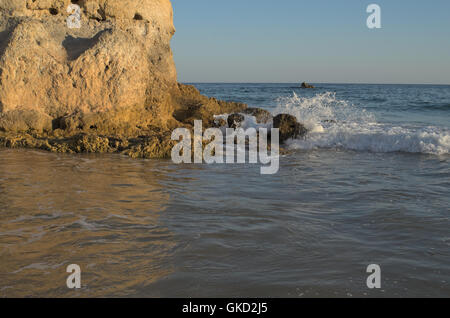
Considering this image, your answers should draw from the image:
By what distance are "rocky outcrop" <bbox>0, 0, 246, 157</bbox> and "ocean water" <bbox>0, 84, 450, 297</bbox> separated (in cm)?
112

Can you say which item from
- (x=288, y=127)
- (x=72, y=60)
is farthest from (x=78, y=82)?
(x=288, y=127)

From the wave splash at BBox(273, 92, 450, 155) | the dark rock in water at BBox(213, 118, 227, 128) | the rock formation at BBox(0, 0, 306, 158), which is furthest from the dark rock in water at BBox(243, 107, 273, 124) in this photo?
the rock formation at BBox(0, 0, 306, 158)

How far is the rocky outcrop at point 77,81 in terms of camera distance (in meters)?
7.42

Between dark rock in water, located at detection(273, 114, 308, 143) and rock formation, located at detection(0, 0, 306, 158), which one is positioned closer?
rock formation, located at detection(0, 0, 306, 158)

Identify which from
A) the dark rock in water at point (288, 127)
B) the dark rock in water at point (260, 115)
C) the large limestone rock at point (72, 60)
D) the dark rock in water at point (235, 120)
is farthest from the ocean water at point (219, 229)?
the dark rock in water at point (260, 115)

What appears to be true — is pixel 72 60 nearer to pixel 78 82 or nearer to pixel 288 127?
pixel 78 82

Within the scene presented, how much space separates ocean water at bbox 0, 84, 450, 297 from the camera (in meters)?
A: 2.61

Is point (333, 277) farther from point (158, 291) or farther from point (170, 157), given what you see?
point (170, 157)

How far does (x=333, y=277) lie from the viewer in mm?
2688

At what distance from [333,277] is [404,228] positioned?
3.91 ft

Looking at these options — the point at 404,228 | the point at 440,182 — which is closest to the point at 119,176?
the point at 404,228

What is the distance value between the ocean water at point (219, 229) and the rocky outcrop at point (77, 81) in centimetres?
112

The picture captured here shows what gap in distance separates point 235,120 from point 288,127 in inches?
59.0

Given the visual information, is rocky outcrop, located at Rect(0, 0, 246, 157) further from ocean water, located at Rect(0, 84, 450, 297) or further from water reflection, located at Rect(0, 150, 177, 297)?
water reflection, located at Rect(0, 150, 177, 297)
